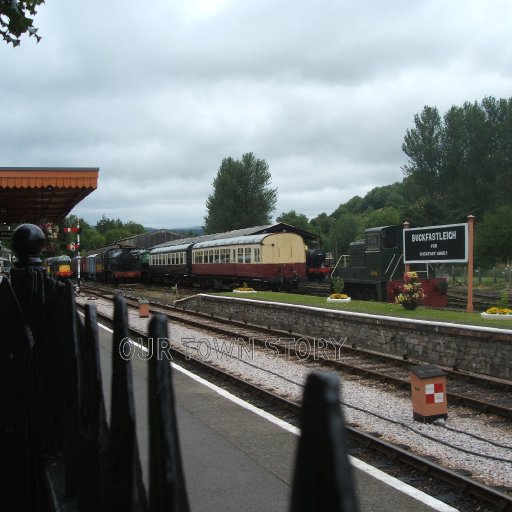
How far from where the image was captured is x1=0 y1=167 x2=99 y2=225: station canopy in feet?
33.7

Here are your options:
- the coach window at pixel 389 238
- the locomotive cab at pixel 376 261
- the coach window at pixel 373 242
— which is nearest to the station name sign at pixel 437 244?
the locomotive cab at pixel 376 261

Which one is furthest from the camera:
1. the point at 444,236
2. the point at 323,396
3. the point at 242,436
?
the point at 444,236

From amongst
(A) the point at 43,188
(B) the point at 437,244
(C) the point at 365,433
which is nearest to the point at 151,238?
(B) the point at 437,244

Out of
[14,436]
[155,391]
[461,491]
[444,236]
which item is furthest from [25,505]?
[444,236]

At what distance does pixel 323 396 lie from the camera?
644mm

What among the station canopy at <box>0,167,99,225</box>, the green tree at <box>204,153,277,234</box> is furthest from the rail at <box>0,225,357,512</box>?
the green tree at <box>204,153,277,234</box>

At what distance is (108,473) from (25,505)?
652 millimetres

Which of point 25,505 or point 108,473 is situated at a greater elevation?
point 108,473

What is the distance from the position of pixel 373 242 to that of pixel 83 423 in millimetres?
21522

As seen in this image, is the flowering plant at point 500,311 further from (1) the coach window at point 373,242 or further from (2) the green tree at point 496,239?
(2) the green tree at point 496,239

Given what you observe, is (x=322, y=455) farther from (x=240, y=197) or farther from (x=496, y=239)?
(x=240, y=197)

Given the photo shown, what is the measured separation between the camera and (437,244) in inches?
640

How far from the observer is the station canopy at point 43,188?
33.7ft

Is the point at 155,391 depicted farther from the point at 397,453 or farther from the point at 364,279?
the point at 364,279
